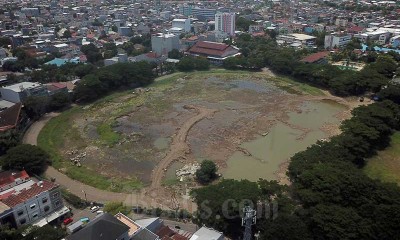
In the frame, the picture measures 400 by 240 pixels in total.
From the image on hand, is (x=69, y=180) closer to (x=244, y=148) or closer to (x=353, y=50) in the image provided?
(x=244, y=148)

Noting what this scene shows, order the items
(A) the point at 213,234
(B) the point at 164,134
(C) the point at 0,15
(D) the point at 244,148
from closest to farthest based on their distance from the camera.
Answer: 1. (A) the point at 213,234
2. (D) the point at 244,148
3. (B) the point at 164,134
4. (C) the point at 0,15

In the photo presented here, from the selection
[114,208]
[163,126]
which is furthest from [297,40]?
[114,208]

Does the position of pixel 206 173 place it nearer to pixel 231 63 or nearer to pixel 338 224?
pixel 338 224


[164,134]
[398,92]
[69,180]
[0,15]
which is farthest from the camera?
[0,15]

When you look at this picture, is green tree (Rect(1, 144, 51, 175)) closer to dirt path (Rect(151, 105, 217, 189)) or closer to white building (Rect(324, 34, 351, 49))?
dirt path (Rect(151, 105, 217, 189))

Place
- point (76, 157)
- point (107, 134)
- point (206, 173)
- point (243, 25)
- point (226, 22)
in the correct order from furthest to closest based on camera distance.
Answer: point (243, 25)
point (226, 22)
point (107, 134)
point (76, 157)
point (206, 173)

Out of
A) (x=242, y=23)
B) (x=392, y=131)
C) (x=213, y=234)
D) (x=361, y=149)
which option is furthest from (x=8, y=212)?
(x=242, y=23)
